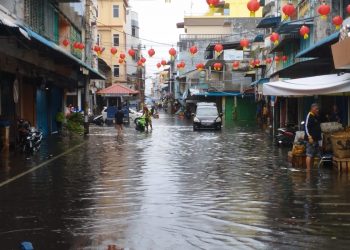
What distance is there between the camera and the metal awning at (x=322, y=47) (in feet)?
54.0

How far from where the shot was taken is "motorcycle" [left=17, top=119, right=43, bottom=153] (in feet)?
66.3

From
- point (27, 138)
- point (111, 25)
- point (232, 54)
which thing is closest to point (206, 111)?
point (27, 138)

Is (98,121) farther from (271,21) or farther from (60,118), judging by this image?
(271,21)

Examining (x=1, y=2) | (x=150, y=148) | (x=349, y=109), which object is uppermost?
(x=1, y=2)

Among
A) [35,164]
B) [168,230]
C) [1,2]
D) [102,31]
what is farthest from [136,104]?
[168,230]

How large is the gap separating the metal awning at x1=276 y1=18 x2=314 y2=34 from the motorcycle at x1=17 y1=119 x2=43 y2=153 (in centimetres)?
1483

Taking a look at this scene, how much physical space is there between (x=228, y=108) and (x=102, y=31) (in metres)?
24.0

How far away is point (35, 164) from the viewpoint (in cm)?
1720

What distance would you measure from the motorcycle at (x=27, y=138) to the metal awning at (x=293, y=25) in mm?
14835

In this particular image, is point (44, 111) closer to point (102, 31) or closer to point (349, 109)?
point (349, 109)

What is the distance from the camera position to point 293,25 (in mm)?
30531

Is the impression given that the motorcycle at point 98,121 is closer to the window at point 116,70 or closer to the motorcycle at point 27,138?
the motorcycle at point 27,138

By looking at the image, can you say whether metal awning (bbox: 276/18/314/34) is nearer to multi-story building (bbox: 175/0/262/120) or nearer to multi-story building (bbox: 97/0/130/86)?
multi-story building (bbox: 175/0/262/120)

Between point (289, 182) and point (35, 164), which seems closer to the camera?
point (289, 182)
